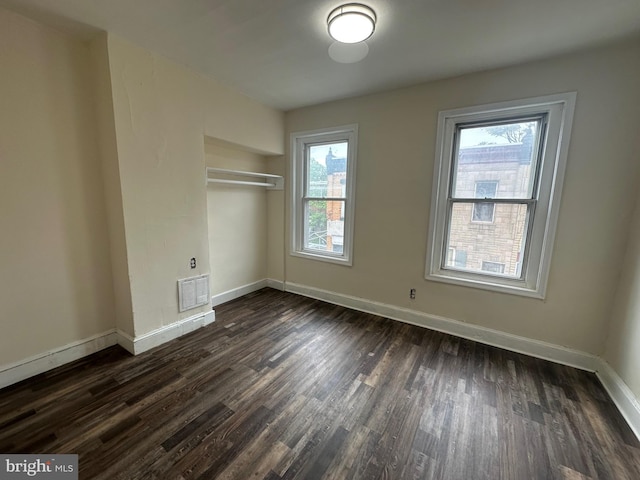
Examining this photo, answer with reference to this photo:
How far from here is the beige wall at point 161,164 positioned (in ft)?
6.77

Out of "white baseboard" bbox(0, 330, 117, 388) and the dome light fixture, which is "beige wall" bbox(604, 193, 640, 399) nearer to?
the dome light fixture

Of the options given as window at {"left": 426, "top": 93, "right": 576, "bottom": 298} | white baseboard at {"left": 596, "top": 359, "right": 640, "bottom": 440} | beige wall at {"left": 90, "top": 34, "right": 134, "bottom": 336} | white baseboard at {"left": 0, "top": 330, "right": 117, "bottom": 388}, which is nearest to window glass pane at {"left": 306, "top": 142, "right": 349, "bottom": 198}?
window at {"left": 426, "top": 93, "right": 576, "bottom": 298}

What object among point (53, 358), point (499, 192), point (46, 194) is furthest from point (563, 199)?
point (53, 358)

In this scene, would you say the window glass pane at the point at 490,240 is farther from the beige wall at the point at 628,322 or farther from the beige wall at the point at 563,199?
the beige wall at the point at 628,322

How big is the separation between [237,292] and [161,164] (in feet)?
6.28

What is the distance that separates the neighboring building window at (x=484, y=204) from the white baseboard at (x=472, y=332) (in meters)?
1.08

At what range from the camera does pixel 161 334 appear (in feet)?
7.95

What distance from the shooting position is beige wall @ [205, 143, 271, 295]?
3.19m

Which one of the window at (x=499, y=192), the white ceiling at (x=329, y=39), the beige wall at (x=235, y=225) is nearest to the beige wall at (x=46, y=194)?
the white ceiling at (x=329, y=39)

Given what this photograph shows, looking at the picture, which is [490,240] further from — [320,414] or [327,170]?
[320,414]

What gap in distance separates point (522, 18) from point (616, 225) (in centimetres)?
168

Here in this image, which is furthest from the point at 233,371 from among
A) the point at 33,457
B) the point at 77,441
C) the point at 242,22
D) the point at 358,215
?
the point at 242,22

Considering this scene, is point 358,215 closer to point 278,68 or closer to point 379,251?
point 379,251

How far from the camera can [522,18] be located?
65.6 inches
